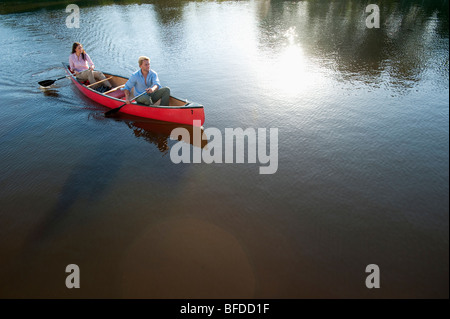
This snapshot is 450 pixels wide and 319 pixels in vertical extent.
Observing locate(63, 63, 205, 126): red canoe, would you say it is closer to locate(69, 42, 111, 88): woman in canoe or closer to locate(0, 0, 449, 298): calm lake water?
locate(0, 0, 449, 298): calm lake water

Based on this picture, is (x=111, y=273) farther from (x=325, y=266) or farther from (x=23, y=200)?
(x=325, y=266)

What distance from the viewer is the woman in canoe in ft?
37.9

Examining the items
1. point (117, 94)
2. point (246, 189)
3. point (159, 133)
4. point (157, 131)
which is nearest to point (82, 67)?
Result: point (117, 94)

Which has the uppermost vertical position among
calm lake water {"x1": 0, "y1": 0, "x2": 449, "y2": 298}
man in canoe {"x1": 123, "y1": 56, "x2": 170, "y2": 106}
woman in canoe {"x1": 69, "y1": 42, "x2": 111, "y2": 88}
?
woman in canoe {"x1": 69, "y1": 42, "x2": 111, "y2": 88}

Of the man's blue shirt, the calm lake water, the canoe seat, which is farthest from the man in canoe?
the canoe seat

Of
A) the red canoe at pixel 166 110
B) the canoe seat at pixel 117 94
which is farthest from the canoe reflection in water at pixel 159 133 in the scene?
the canoe seat at pixel 117 94

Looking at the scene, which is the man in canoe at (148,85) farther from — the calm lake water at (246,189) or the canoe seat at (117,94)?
the canoe seat at (117,94)

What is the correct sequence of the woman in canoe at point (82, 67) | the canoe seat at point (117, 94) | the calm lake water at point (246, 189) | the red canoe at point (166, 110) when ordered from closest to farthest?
the calm lake water at point (246, 189) < the red canoe at point (166, 110) < the canoe seat at point (117, 94) < the woman in canoe at point (82, 67)

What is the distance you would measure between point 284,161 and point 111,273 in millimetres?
4803

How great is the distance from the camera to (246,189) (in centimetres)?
637

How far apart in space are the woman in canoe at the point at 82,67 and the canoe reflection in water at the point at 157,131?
284 centimetres

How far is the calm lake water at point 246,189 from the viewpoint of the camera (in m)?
4.65

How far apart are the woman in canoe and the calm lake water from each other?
1.27 m

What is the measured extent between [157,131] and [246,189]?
4149 millimetres
